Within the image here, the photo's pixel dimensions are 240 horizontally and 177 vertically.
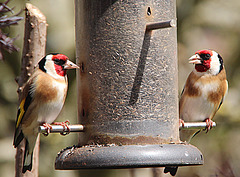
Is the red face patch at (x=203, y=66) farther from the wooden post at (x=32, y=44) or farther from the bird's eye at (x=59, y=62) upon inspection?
the wooden post at (x=32, y=44)

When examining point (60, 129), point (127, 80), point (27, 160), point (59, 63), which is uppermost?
point (59, 63)

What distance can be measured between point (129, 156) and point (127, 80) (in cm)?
74

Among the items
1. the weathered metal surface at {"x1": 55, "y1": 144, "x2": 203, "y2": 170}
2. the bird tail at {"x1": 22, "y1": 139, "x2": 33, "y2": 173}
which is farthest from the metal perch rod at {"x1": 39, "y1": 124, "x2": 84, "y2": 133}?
the bird tail at {"x1": 22, "y1": 139, "x2": 33, "y2": 173}

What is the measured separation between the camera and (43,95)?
558 cm

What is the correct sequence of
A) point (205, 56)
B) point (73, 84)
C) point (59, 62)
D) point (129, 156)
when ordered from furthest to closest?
point (73, 84), point (205, 56), point (59, 62), point (129, 156)

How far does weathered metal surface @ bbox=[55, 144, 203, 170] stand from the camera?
4.62 meters

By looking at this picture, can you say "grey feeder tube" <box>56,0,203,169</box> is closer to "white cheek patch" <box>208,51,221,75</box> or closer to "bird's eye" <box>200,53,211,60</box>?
"bird's eye" <box>200,53,211,60</box>

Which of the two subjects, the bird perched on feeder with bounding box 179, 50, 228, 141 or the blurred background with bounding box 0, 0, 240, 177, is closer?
the bird perched on feeder with bounding box 179, 50, 228, 141

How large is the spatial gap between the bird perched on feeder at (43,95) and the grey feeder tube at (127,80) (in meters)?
0.47

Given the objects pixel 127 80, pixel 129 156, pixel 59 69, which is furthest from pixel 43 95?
pixel 129 156

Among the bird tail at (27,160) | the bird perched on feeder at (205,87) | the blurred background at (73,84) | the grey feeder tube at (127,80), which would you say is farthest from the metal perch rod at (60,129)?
the blurred background at (73,84)

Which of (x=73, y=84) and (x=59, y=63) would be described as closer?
(x=59, y=63)

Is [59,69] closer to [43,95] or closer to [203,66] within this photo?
[43,95]

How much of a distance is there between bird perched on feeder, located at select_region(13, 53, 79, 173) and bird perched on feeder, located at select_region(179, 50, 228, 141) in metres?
1.50
